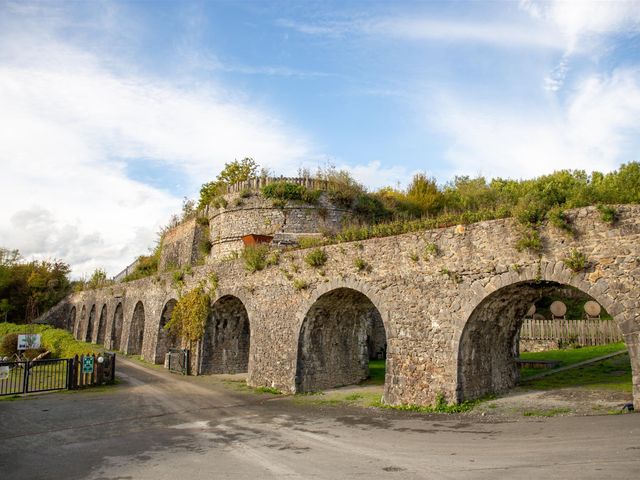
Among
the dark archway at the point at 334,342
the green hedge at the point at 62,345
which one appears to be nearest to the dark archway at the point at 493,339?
the dark archway at the point at 334,342

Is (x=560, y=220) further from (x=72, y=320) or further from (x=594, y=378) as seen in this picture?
(x=72, y=320)

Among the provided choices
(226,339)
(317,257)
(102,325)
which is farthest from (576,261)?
(102,325)

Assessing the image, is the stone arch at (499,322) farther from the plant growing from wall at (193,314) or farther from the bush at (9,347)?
the bush at (9,347)

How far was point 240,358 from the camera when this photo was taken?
21719mm

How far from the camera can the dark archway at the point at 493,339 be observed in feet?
37.9

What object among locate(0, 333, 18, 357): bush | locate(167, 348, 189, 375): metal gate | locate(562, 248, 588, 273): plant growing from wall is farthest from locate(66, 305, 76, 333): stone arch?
locate(562, 248, 588, 273): plant growing from wall

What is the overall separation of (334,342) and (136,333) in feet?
59.9

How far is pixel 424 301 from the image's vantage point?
12477 millimetres

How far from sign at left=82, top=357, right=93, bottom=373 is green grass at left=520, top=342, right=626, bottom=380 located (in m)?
14.9

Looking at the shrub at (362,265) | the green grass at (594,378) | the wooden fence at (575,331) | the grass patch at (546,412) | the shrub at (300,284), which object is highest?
the shrub at (362,265)

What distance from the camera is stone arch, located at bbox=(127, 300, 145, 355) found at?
29.9m

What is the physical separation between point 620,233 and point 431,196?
2552 centimetres

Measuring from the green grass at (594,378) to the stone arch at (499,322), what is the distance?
1.16 m

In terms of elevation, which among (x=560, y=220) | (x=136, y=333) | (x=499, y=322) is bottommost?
(x=136, y=333)
